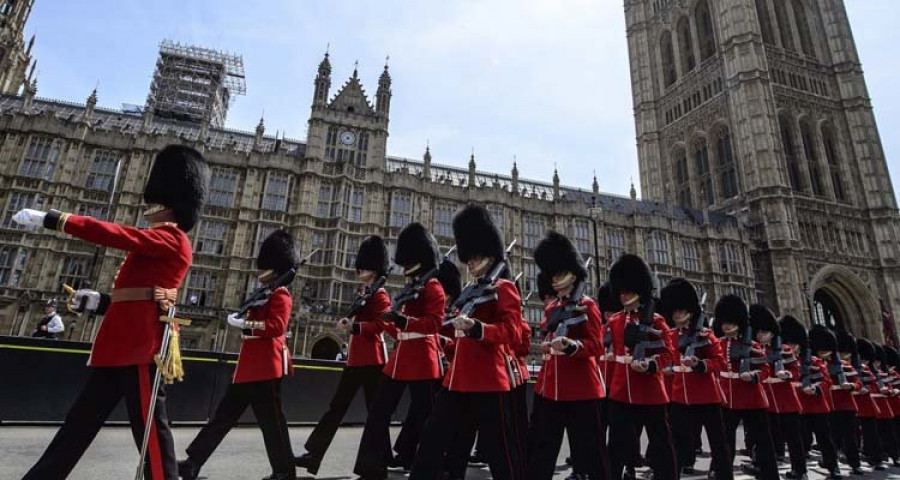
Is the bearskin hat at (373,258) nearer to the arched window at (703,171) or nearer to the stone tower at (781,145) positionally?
the stone tower at (781,145)

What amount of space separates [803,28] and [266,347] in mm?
70712

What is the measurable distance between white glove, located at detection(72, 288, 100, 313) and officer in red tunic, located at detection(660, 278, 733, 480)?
23.6ft

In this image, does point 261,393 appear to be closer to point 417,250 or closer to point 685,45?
point 417,250

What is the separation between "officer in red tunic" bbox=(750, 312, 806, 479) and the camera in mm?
8156

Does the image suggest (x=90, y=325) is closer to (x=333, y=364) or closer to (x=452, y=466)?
(x=333, y=364)

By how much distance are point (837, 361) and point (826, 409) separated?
2124mm

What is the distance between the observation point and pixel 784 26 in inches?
2164

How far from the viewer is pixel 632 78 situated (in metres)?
63.0

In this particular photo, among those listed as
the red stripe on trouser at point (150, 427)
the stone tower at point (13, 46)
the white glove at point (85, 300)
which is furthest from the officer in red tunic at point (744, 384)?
the stone tower at point (13, 46)

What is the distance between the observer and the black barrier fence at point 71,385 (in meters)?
9.11

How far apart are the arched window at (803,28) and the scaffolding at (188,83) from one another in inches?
2415

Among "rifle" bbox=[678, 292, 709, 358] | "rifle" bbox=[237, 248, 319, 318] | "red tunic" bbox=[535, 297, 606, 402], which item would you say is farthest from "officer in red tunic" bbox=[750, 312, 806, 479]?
"rifle" bbox=[237, 248, 319, 318]

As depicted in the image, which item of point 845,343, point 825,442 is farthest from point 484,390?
point 845,343

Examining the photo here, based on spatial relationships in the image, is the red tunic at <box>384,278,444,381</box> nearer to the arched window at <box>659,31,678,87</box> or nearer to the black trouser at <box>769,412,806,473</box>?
the black trouser at <box>769,412,806,473</box>
